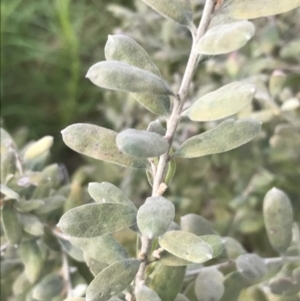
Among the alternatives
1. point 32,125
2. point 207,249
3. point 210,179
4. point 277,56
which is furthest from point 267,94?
point 32,125

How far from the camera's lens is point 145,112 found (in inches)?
34.4

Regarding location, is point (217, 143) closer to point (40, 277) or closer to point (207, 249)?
point (207, 249)

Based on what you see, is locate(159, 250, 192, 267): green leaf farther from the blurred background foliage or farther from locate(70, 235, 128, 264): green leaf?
the blurred background foliage

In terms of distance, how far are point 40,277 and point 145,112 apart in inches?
16.9

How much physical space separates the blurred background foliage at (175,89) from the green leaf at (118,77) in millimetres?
306

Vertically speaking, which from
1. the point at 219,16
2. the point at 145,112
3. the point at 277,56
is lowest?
the point at 145,112

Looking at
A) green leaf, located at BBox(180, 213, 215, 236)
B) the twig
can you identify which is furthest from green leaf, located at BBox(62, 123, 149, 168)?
green leaf, located at BBox(180, 213, 215, 236)

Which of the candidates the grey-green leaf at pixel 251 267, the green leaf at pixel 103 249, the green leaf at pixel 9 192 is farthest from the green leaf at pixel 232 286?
the green leaf at pixel 9 192

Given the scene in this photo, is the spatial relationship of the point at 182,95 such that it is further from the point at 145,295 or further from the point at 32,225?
the point at 32,225

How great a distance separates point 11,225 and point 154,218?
9.6 inches

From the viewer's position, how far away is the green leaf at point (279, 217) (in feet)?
1.54

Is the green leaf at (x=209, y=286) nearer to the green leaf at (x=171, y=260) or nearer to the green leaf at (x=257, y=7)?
the green leaf at (x=171, y=260)

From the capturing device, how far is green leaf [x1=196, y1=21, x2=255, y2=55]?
27 cm

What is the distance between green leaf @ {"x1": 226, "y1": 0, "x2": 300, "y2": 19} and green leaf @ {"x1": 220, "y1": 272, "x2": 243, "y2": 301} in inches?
10.4
